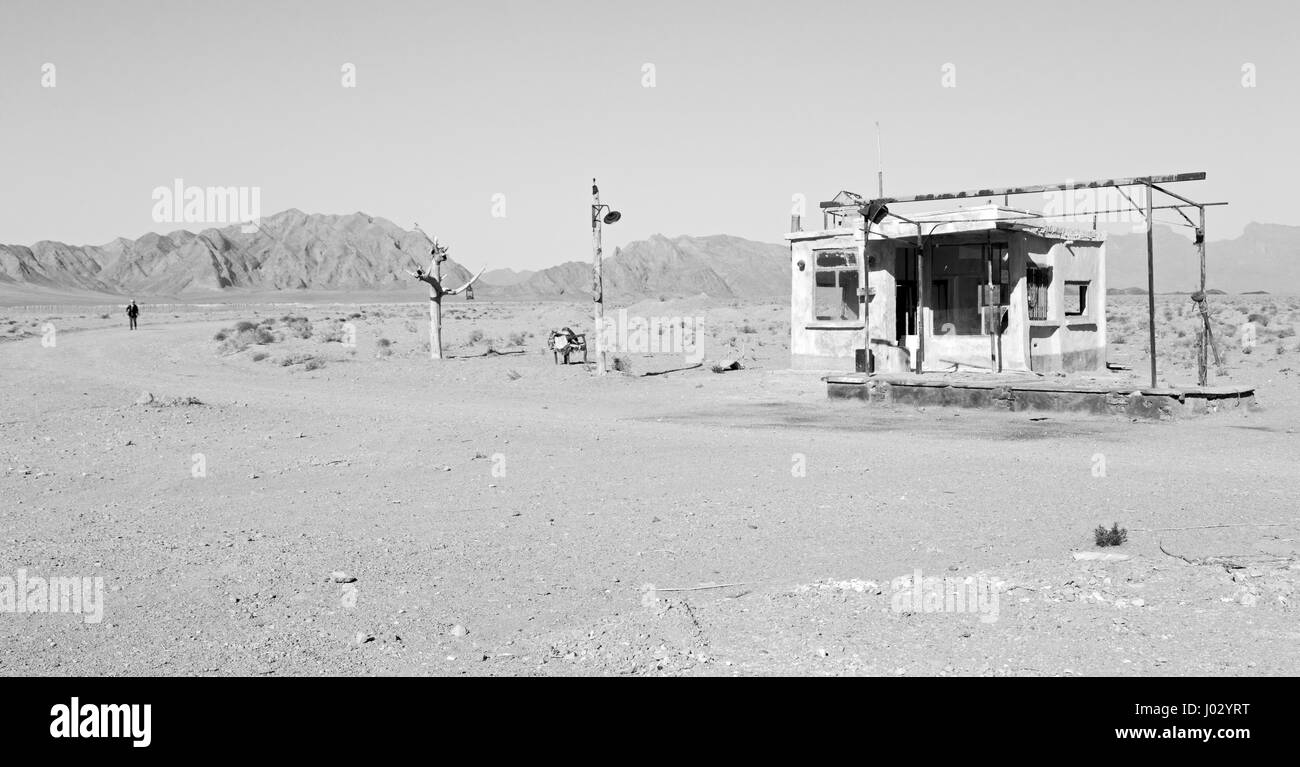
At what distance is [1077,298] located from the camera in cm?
2456

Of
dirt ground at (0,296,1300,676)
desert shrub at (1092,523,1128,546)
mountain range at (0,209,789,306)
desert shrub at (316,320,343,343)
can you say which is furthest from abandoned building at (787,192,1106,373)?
mountain range at (0,209,789,306)

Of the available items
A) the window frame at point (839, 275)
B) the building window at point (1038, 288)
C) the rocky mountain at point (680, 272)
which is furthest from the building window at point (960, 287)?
the rocky mountain at point (680, 272)

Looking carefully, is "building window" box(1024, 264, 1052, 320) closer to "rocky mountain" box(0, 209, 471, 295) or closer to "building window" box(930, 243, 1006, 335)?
"building window" box(930, 243, 1006, 335)

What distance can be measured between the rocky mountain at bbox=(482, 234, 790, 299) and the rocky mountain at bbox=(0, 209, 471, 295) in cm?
1814

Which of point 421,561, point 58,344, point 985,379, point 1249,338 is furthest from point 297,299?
point 421,561

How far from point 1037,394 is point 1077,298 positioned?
788 cm

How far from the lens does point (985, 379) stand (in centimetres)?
1930

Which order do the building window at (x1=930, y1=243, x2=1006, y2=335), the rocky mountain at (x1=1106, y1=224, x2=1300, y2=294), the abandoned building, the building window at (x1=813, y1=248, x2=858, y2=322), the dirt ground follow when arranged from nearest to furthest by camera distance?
1. the dirt ground
2. the abandoned building
3. the building window at (x1=930, y1=243, x2=1006, y2=335)
4. the building window at (x1=813, y1=248, x2=858, y2=322)
5. the rocky mountain at (x1=1106, y1=224, x2=1300, y2=294)

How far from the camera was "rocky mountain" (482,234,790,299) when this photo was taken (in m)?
157

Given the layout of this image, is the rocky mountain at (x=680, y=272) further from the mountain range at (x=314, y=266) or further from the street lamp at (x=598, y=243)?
the street lamp at (x=598, y=243)

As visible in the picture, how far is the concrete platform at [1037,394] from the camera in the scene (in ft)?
53.3

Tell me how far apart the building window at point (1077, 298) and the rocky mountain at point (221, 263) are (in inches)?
6085
